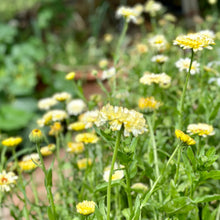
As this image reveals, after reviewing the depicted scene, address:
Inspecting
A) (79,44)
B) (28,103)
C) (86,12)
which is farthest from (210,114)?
(86,12)

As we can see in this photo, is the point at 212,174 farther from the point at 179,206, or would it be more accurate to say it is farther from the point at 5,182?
the point at 5,182

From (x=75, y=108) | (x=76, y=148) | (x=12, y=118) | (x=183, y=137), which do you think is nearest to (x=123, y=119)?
(x=183, y=137)

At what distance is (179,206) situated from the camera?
0.74 metres

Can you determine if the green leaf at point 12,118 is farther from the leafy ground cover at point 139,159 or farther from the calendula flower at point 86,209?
the calendula flower at point 86,209

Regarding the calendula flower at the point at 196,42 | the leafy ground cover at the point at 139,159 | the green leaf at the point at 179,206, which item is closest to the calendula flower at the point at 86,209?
the leafy ground cover at the point at 139,159

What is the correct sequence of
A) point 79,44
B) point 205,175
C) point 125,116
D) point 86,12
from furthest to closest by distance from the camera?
point 86,12 < point 79,44 < point 205,175 < point 125,116

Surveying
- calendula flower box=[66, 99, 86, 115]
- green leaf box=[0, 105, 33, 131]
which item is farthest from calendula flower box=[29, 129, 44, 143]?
green leaf box=[0, 105, 33, 131]

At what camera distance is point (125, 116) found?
2.01ft

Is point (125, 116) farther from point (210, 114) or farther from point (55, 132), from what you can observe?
point (55, 132)

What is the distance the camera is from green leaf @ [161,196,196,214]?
73 centimetres

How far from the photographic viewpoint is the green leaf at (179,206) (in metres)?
0.73

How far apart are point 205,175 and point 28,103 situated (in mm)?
2316

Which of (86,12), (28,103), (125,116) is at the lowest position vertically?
(28,103)

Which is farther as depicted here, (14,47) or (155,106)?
(14,47)
